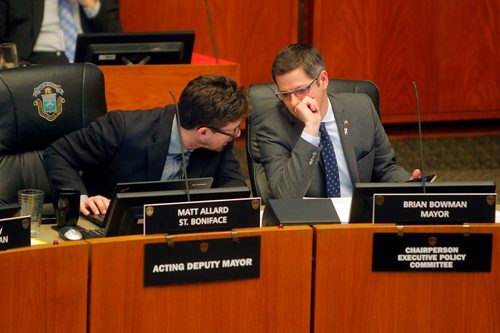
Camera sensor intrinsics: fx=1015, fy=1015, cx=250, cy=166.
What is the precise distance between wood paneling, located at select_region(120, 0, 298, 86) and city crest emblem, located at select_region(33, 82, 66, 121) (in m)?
2.51

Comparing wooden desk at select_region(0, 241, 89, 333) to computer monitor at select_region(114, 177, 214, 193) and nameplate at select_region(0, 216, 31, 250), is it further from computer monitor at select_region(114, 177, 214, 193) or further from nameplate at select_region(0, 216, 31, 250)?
computer monitor at select_region(114, 177, 214, 193)

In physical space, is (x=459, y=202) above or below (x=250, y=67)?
below

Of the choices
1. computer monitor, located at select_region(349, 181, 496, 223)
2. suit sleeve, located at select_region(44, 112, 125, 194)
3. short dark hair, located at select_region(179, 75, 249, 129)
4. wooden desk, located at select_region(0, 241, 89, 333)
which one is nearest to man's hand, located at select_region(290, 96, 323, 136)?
short dark hair, located at select_region(179, 75, 249, 129)

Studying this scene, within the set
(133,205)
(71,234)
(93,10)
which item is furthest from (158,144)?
(93,10)

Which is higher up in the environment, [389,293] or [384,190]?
[384,190]

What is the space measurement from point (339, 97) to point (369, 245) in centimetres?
128

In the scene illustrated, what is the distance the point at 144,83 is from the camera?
4336mm

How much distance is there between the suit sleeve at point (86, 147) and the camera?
336cm

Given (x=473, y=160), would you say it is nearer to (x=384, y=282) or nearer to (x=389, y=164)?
(x=389, y=164)

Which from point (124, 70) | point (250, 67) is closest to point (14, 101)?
point (124, 70)

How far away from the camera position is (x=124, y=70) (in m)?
4.28

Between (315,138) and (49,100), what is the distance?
2.97 ft

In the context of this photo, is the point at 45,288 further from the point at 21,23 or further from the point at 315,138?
the point at 21,23

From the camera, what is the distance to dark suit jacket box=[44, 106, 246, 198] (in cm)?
338
